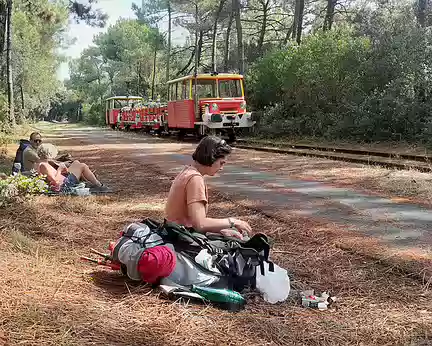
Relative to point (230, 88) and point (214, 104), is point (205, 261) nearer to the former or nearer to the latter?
point (214, 104)

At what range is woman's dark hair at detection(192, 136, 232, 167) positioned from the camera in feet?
12.8

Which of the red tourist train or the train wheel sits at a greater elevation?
the red tourist train

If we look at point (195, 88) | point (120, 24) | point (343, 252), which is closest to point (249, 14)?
point (195, 88)

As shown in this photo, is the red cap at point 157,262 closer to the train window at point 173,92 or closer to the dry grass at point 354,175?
the dry grass at point 354,175

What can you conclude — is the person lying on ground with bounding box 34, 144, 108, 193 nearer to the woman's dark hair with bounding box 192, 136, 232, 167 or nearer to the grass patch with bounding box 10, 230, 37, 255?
the grass patch with bounding box 10, 230, 37, 255

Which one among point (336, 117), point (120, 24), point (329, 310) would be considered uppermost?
point (120, 24)

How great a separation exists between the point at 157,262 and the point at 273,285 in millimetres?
790

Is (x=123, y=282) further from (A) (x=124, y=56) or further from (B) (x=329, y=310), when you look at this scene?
(A) (x=124, y=56)

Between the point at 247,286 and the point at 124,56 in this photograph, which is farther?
the point at 124,56

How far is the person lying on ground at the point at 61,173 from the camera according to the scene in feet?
24.3

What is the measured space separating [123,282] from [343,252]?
1.98 metres

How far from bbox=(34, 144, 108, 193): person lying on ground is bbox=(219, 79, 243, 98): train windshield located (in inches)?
501

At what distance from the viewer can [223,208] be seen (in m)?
6.86

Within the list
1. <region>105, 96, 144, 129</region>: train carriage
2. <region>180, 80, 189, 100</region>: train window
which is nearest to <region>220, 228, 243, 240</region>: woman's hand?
<region>180, 80, 189, 100</region>: train window
